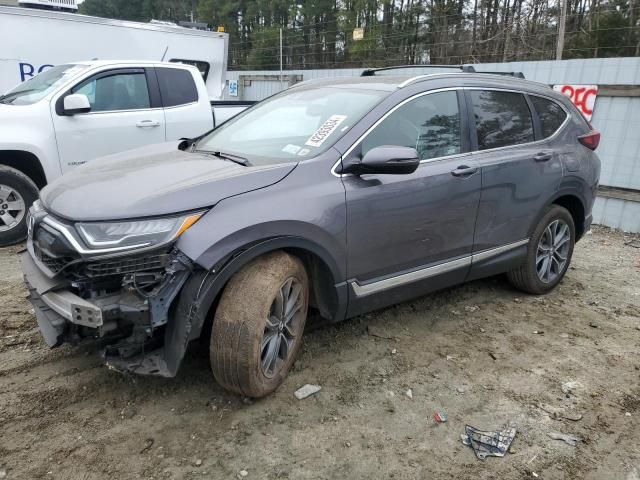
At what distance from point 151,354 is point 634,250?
6.11 metres

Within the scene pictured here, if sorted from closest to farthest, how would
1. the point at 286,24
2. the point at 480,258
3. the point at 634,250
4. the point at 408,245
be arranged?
the point at 408,245 → the point at 480,258 → the point at 634,250 → the point at 286,24

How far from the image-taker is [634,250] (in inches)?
252

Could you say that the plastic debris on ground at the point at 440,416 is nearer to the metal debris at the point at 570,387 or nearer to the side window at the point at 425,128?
the metal debris at the point at 570,387

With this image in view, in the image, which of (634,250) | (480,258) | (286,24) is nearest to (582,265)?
(634,250)

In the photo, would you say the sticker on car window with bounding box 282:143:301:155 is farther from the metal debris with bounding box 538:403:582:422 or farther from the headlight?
the metal debris with bounding box 538:403:582:422

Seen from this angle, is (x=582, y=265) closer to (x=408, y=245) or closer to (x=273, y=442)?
(x=408, y=245)

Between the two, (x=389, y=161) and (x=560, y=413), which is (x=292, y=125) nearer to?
(x=389, y=161)

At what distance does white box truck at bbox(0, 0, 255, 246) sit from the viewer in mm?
5406

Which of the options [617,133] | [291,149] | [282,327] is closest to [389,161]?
[291,149]

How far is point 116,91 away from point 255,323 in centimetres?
452

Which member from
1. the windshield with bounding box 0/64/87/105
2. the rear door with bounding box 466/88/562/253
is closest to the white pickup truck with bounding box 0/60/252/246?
the windshield with bounding box 0/64/87/105

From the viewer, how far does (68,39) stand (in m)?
8.32

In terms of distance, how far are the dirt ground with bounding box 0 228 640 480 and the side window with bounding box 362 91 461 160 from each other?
1337mm

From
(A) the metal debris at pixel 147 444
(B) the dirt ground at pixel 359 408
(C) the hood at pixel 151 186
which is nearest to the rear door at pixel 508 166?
(B) the dirt ground at pixel 359 408
